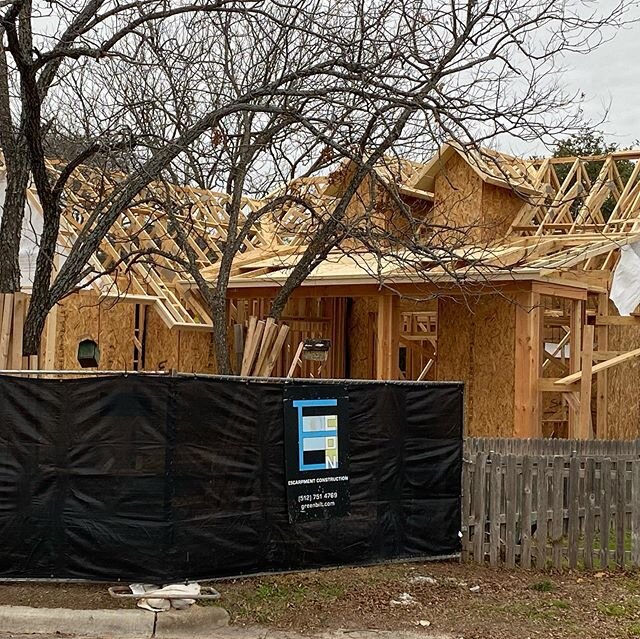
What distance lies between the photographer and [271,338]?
10.9 m

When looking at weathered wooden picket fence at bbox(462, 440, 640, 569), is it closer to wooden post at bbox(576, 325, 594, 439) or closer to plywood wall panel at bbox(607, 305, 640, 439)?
wooden post at bbox(576, 325, 594, 439)

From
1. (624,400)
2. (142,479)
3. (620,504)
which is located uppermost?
(624,400)

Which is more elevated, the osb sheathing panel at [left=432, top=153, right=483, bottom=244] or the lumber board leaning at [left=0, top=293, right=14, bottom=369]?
the osb sheathing panel at [left=432, top=153, right=483, bottom=244]

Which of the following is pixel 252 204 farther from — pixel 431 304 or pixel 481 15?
Answer: pixel 481 15

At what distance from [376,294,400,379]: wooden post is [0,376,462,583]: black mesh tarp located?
728 centimetres

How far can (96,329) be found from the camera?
57.1 feet


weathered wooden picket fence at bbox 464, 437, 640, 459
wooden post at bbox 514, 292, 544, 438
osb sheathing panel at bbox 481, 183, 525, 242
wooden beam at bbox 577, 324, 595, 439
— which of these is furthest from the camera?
osb sheathing panel at bbox 481, 183, 525, 242

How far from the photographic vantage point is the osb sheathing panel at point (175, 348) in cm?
1877

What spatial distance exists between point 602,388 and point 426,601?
1070 centimetres

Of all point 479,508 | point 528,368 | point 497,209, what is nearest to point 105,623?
point 479,508

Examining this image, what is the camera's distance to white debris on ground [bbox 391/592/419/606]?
841 cm

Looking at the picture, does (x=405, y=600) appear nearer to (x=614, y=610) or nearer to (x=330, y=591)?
(x=330, y=591)

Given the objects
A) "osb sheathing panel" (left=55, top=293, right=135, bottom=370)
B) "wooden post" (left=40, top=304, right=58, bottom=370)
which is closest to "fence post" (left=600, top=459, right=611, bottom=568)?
"osb sheathing panel" (left=55, top=293, right=135, bottom=370)

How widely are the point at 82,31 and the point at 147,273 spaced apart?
8.48 metres
